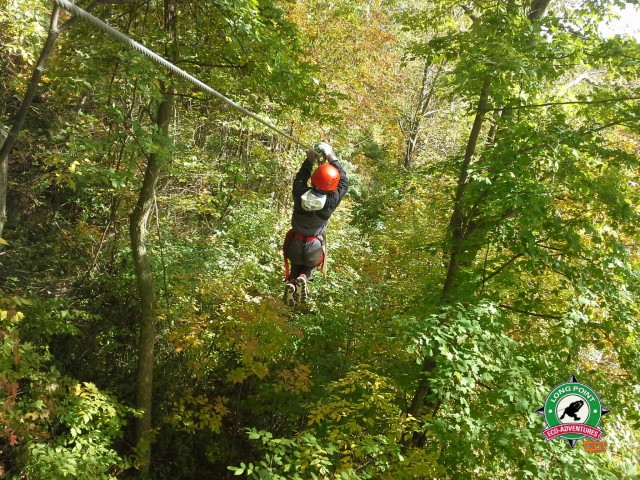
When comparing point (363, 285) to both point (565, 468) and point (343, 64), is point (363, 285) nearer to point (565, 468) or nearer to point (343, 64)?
point (565, 468)

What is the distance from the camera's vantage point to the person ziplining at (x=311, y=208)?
4.50 metres

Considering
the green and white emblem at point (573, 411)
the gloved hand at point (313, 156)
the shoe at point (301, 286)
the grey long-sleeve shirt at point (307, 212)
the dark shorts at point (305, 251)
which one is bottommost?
the green and white emblem at point (573, 411)

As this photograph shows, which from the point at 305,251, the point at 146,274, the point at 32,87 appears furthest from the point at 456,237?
the point at 32,87

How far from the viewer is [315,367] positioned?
6520 mm

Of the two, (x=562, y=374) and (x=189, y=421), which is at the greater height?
(x=562, y=374)

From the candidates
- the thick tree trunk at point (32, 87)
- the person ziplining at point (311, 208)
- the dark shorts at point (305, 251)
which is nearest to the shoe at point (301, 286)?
the person ziplining at point (311, 208)

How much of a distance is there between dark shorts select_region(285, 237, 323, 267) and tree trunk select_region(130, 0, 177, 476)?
6.39 ft

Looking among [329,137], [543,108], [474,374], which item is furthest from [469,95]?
[329,137]

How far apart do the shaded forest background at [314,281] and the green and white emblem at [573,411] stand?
16 centimetres

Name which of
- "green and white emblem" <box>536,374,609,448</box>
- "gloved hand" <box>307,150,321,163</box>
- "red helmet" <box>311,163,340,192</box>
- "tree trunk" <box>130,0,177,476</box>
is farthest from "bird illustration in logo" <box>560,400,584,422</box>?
"tree trunk" <box>130,0,177,476</box>

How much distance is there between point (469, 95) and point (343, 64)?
6.97 metres

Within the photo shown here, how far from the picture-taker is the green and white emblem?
151 inches

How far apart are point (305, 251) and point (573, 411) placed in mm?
3091

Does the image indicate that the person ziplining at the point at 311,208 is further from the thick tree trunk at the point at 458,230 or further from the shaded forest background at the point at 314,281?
the thick tree trunk at the point at 458,230
